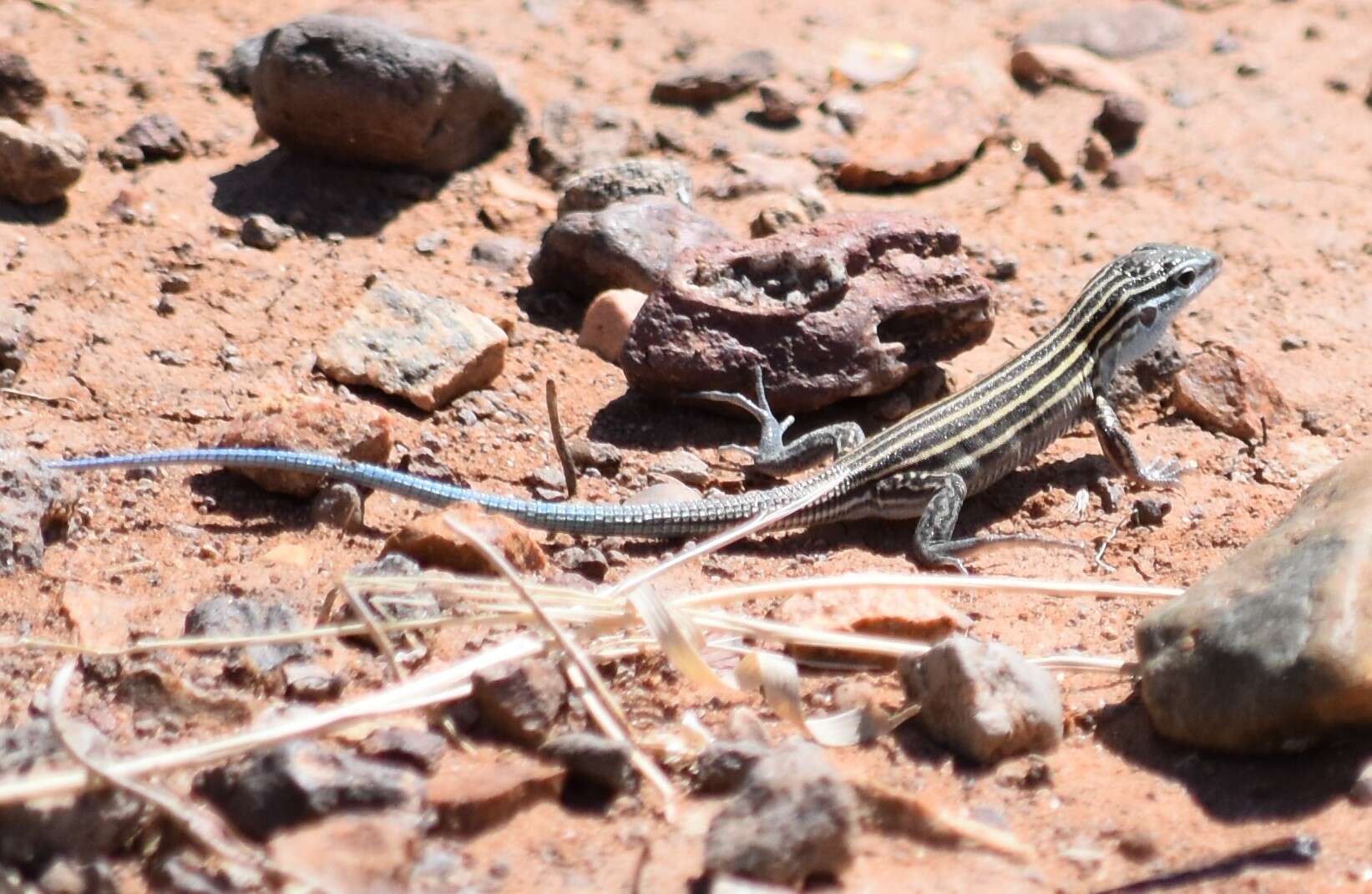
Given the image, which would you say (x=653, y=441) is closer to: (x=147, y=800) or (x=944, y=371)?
(x=944, y=371)

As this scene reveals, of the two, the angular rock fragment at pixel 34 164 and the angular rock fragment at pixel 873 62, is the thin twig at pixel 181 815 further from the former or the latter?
the angular rock fragment at pixel 873 62

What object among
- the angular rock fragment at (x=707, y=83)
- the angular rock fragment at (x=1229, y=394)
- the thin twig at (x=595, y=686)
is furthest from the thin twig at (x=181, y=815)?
the angular rock fragment at (x=707, y=83)

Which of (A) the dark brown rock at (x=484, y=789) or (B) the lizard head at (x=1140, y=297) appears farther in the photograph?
(B) the lizard head at (x=1140, y=297)

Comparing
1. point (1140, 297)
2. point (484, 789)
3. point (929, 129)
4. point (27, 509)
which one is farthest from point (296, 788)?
point (929, 129)

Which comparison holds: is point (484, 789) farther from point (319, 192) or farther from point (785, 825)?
point (319, 192)

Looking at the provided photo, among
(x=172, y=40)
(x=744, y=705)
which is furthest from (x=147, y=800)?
(x=172, y=40)

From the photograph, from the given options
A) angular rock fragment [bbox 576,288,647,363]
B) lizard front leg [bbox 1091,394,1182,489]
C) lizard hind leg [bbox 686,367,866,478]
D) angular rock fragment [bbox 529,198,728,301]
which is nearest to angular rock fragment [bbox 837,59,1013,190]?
angular rock fragment [bbox 529,198,728,301]
